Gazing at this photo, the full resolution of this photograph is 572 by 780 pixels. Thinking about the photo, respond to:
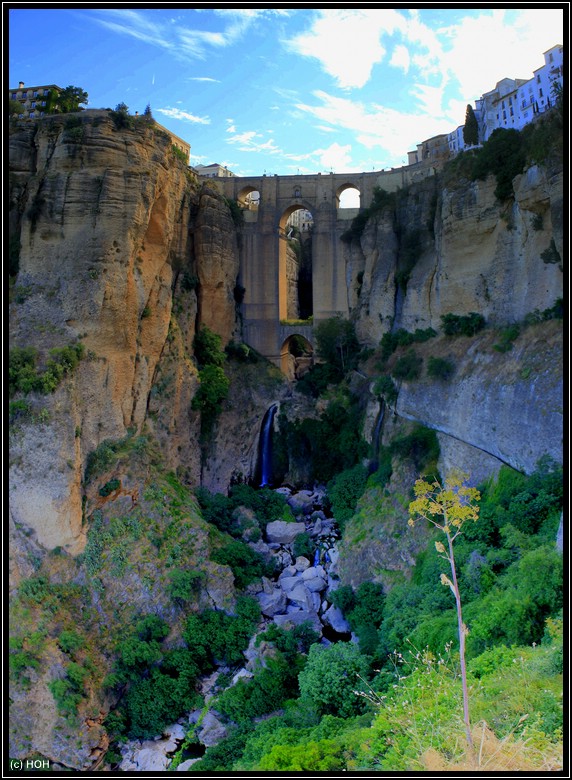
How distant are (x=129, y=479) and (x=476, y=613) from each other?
43.7 feet

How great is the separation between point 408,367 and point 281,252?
13098 mm

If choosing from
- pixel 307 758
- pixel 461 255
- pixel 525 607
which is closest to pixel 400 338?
pixel 461 255

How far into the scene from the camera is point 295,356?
121 ft

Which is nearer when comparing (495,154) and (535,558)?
(535,558)

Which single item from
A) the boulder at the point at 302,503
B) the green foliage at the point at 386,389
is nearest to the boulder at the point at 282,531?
the boulder at the point at 302,503

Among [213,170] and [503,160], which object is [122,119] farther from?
[213,170]

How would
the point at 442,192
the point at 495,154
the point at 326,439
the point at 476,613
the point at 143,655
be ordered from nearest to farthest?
the point at 476,613 → the point at 143,655 → the point at 495,154 → the point at 442,192 → the point at 326,439

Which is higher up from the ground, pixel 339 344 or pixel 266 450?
pixel 339 344

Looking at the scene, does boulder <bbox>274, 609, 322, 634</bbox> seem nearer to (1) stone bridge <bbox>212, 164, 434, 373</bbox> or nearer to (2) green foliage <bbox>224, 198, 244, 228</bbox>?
(1) stone bridge <bbox>212, 164, 434, 373</bbox>

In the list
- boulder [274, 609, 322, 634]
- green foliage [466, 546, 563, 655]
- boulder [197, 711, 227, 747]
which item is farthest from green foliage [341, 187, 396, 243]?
boulder [197, 711, 227, 747]

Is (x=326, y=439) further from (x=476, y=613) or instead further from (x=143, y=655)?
(x=476, y=613)

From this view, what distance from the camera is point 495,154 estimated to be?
20469mm

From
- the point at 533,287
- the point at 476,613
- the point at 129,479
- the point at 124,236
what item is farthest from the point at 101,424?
the point at 533,287

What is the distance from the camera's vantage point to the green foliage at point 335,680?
44.9 feet
